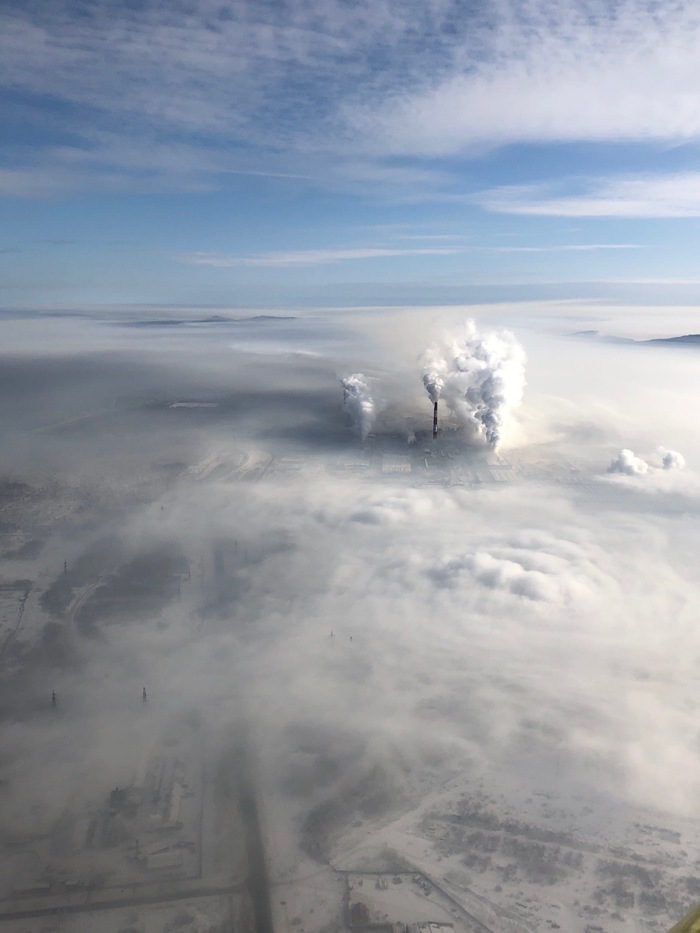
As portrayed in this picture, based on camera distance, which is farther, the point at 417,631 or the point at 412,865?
the point at 417,631

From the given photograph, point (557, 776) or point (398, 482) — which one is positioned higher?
point (398, 482)

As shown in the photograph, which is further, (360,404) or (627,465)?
(360,404)

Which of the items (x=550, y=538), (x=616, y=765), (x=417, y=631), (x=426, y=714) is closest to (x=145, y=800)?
(x=426, y=714)

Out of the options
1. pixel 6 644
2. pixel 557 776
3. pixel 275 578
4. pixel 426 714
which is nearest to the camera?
pixel 557 776

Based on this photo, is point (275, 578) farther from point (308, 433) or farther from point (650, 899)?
point (308, 433)

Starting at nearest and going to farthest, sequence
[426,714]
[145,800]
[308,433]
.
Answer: [145,800] → [426,714] → [308,433]

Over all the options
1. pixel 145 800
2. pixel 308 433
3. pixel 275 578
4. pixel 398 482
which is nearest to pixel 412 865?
pixel 145 800

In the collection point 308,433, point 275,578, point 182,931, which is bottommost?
point 182,931
